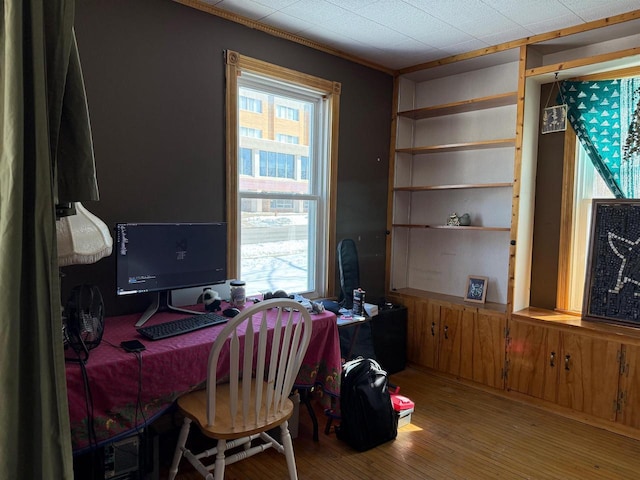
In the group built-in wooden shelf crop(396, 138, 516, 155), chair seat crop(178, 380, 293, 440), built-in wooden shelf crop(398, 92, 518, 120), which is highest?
built-in wooden shelf crop(398, 92, 518, 120)

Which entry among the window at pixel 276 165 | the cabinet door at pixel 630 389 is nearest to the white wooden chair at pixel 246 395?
the window at pixel 276 165

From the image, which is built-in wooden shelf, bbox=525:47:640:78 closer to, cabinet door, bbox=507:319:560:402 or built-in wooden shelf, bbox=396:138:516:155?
built-in wooden shelf, bbox=396:138:516:155

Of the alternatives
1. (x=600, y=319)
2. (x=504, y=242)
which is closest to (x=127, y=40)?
(x=504, y=242)

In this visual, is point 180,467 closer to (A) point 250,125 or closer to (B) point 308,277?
(B) point 308,277

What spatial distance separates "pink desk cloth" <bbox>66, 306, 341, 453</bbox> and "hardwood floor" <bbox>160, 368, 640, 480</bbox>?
0.66m

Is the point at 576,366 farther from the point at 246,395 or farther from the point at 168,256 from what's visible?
the point at 168,256

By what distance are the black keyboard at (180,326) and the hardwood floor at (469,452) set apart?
31.1 inches

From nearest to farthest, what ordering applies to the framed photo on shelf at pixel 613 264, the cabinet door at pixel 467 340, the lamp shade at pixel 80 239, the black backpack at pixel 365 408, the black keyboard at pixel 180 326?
the lamp shade at pixel 80 239 < the black keyboard at pixel 180 326 < the black backpack at pixel 365 408 < the framed photo on shelf at pixel 613 264 < the cabinet door at pixel 467 340

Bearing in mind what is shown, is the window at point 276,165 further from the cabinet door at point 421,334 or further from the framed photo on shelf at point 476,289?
the framed photo on shelf at point 476,289

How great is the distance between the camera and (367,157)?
379 cm

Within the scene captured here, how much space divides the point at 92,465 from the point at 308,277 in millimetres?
2014

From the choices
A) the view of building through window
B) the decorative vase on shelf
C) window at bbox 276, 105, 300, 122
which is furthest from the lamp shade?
the decorative vase on shelf

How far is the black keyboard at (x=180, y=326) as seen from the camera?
2000 millimetres

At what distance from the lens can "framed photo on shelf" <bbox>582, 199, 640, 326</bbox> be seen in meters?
2.88
